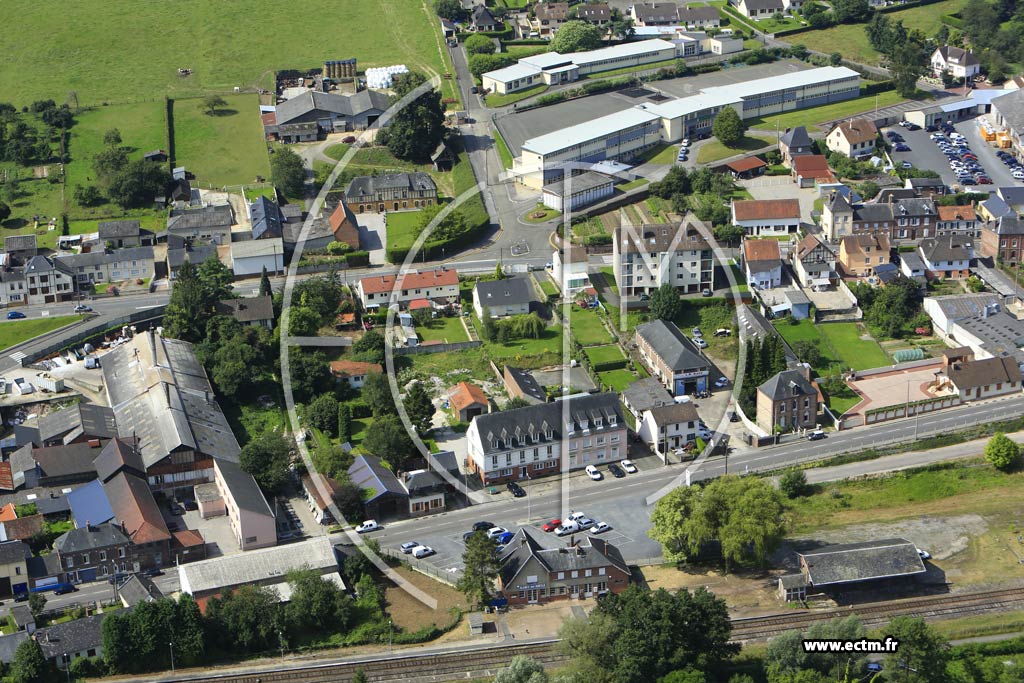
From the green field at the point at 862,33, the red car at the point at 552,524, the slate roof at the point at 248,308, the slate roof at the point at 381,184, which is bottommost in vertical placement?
the red car at the point at 552,524

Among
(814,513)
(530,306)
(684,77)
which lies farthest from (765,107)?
(814,513)

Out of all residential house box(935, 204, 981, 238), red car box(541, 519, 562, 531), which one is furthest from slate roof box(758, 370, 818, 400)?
residential house box(935, 204, 981, 238)

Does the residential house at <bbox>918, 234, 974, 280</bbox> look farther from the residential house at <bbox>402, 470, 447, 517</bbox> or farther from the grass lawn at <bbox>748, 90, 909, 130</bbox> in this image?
the residential house at <bbox>402, 470, 447, 517</bbox>

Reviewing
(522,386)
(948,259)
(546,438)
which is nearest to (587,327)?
(522,386)

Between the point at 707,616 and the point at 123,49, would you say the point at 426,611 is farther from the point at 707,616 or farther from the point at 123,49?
the point at 123,49

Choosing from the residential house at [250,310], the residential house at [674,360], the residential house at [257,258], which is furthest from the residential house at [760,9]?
the residential house at [250,310]

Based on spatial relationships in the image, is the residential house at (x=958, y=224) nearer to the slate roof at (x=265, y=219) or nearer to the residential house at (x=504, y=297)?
the residential house at (x=504, y=297)

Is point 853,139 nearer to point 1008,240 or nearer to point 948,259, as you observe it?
point 1008,240
